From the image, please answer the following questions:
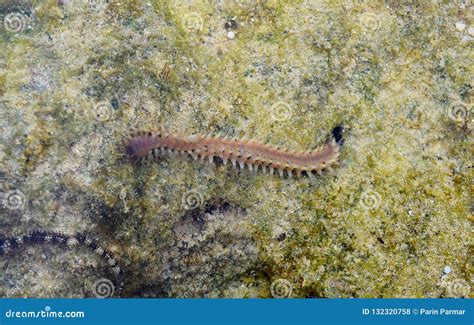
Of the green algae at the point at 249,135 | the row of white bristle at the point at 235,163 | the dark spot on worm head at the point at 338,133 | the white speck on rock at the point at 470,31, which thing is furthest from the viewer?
the white speck on rock at the point at 470,31

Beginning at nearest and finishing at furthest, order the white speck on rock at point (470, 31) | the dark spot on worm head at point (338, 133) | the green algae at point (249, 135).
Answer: the green algae at point (249, 135) → the dark spot on worm head at point (338, 133) → the white speck on rock at point (470, 31)

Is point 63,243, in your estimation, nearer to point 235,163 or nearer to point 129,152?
point 129,152

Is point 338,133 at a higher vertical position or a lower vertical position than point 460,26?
lower

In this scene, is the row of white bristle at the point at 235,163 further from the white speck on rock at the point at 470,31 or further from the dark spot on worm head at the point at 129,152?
the white speck on rock at the point at 470,31

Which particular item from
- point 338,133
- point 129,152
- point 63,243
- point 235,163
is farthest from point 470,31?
point 63,243

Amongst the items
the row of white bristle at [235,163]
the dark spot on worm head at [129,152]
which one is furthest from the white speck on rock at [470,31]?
the dark spot on worm head at [129,152]

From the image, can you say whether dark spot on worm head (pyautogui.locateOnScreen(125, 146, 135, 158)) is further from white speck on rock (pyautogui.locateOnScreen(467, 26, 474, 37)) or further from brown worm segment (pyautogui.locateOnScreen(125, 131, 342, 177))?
white speck on rock (pyautogui.locateOnScreen(467, 26, 474, 37))

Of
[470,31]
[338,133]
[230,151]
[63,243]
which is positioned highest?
[470,31]

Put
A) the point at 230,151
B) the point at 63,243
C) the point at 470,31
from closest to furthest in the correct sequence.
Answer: the point at 63,243, the point at 230,151, the point at 470,31
